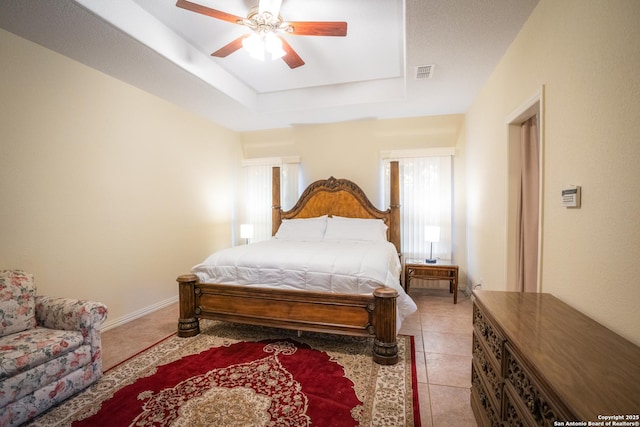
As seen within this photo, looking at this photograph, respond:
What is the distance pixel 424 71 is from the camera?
2.90 meters

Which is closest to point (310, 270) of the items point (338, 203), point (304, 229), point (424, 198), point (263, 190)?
A: point (304, 229)

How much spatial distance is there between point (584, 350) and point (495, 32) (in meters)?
2.27

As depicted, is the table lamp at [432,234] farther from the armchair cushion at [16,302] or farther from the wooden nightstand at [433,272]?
the armchair cushion at [16,302]

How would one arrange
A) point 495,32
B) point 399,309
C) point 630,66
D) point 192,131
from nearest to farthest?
point 630,66, point 495,32, point 399,309, point 192,131

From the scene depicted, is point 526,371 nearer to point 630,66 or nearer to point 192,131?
point 630,66

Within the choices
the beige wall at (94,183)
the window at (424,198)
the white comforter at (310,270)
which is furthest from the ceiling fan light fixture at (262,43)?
the window at (424,198)

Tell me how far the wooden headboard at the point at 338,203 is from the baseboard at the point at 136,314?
1.78 m

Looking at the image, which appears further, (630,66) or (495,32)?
(495,32)

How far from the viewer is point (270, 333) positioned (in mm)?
2805

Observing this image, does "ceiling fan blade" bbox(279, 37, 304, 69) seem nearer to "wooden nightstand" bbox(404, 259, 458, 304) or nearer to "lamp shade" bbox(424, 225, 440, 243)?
"lamp shade" bbox(424, 225, 440, 243)

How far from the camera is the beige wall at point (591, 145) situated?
3.72 feet

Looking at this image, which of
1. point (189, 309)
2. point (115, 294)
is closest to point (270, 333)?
point (189, 309)

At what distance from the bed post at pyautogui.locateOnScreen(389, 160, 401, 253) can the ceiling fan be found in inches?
91.3

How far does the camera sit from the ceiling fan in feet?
6.86
